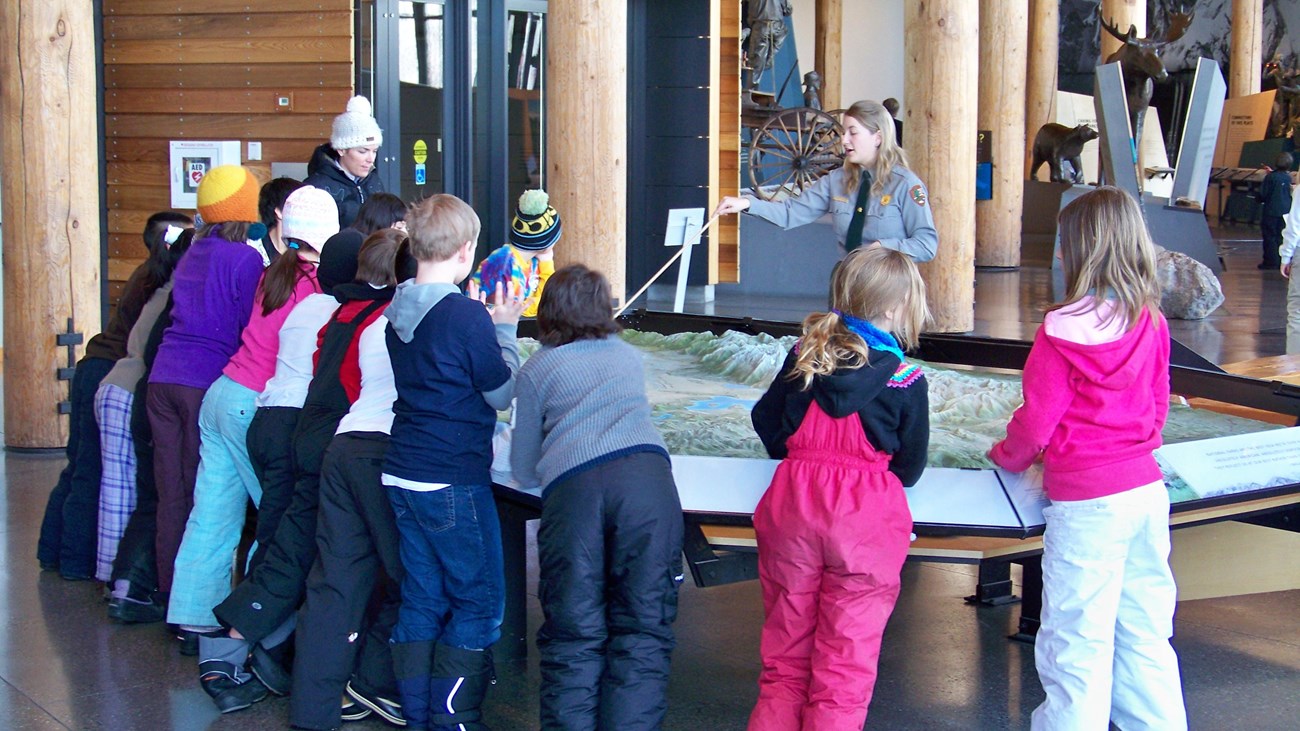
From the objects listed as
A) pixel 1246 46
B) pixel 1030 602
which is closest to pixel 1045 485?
pixel 1030 602

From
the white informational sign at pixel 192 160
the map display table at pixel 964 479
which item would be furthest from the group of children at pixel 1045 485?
the white informational sign at pixel 192 160

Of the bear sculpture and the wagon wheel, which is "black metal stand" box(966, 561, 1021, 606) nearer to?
the wagon wheel

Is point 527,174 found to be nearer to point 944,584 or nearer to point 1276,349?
point 1276,349

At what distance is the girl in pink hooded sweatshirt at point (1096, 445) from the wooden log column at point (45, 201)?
481 centimetres

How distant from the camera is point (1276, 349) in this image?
27.7 feet

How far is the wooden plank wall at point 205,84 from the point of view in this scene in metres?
7.41

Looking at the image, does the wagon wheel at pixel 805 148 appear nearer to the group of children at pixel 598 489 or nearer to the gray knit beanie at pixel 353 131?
the gray knit beanie at pixel 353 131

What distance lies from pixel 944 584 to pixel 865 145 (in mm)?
1517

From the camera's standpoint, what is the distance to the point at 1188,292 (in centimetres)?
1016

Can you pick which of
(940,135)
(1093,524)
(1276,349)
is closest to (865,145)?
(1093,524)

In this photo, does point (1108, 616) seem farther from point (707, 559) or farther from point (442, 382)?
point (442, 382)

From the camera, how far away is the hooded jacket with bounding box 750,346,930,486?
2672mm

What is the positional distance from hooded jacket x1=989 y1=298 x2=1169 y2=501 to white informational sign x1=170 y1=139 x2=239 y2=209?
5868 millimetres

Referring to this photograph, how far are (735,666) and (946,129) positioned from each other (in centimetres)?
494
